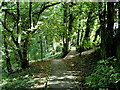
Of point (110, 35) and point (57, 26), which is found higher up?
point (57, 26)

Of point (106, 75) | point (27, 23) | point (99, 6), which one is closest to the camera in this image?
point (106, 75)

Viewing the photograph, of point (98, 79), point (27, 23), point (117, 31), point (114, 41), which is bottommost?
point (98, 79)

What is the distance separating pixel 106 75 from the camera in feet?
18.0

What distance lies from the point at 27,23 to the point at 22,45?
2.57m

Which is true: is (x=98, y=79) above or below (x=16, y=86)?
above

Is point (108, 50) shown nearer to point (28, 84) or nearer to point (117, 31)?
point (117, 31)

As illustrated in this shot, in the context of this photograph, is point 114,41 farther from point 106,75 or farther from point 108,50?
point 106,75

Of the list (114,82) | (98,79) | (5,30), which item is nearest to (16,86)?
(98,79)

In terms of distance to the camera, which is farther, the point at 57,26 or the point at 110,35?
the point at 57,26

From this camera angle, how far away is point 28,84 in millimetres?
8086

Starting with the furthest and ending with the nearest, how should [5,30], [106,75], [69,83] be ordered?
A: [5,30]
[69,83]
[106,75]

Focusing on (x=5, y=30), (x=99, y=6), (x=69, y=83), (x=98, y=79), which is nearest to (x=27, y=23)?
(x=5, y=30)

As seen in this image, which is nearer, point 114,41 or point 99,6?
point 114,41

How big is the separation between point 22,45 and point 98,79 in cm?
957
